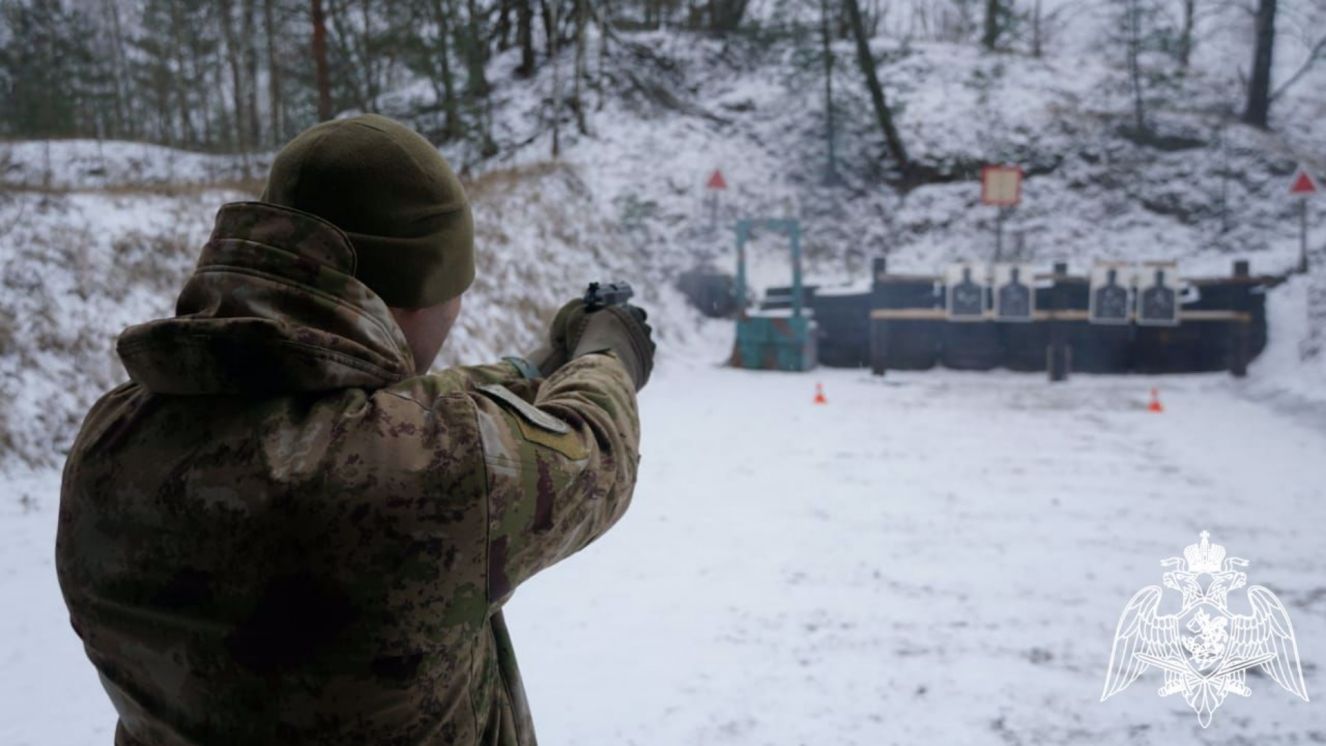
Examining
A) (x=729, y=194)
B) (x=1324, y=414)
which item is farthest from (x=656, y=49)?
(x=1324, y=414)

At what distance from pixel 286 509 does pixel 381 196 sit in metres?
A: 0.41

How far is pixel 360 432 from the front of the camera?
92cm

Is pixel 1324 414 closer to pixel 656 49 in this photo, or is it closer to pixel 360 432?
pixel 360 432

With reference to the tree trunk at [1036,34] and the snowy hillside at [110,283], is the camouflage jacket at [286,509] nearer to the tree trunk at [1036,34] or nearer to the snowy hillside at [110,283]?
the snowy hillside at [110,283]

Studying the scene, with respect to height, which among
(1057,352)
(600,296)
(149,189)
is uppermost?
(149,189)

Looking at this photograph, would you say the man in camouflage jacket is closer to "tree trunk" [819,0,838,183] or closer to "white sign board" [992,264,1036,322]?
"white sign board" [992,264,1036,322]

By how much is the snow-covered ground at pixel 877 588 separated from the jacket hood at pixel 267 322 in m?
2.02

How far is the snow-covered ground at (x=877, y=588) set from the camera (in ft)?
9.11

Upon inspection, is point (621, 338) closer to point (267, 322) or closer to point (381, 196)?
point (381, 196)

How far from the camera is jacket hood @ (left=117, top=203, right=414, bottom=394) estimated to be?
2.94ft

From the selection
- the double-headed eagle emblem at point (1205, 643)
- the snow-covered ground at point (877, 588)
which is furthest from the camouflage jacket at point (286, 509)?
the double-headed eagle emblem at point (1205, 643)

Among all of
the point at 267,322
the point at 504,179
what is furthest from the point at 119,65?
the point at 267,322

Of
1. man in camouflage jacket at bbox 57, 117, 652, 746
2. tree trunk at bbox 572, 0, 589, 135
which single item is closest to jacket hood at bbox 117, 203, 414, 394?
man in camouflage jacket at bbox 57, 117, 652, 746

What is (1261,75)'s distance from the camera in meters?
17.6
